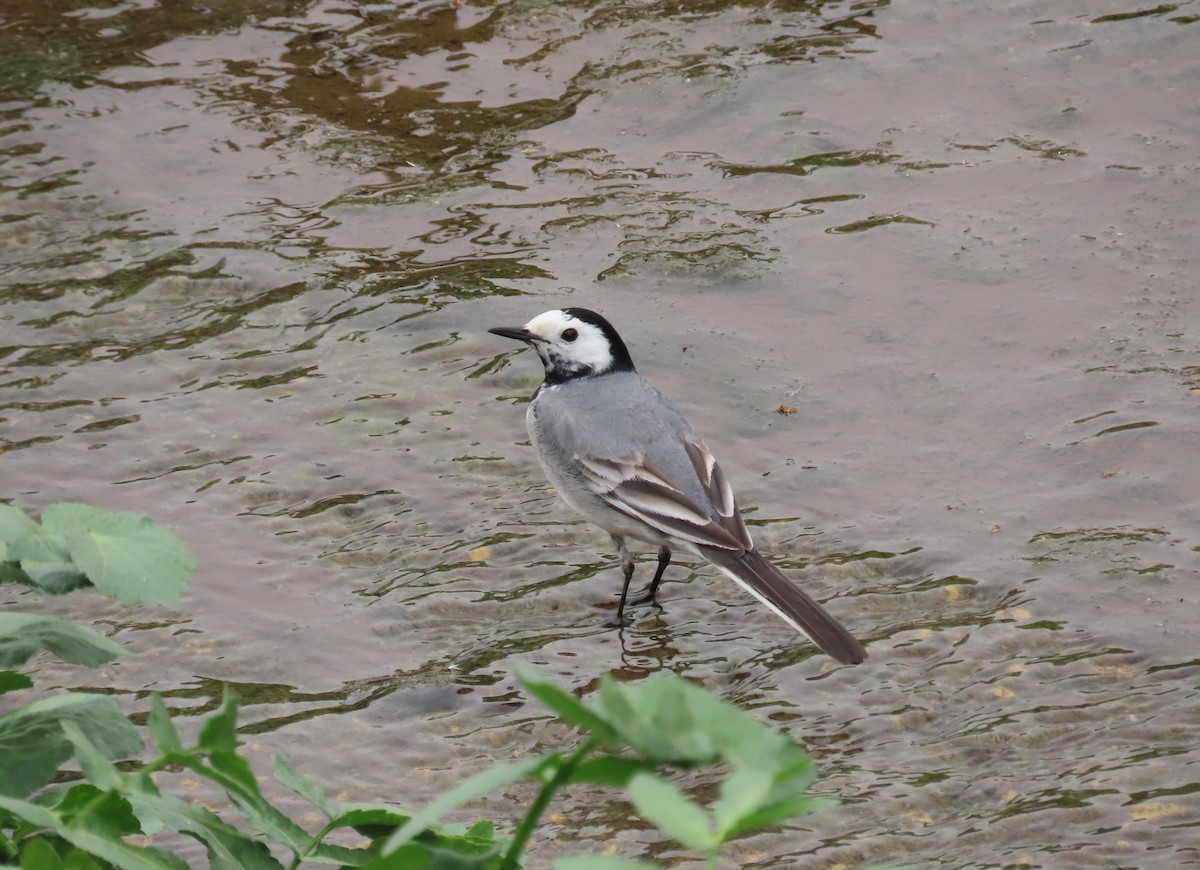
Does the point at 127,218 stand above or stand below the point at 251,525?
above

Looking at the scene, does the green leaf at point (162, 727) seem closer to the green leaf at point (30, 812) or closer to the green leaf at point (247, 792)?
the green leaf at point (247, 792)

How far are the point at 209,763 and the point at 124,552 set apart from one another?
35 centimetres

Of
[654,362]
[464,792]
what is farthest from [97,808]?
[654,362]

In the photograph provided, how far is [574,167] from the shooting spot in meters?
9.89

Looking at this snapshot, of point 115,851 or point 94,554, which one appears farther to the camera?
point 94,554

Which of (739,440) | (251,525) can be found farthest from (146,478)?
(739,440)

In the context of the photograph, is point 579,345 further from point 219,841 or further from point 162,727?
point 162,727

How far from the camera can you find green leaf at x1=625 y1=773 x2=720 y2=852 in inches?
56.7

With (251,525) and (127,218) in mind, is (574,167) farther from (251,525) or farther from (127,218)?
(251,525)

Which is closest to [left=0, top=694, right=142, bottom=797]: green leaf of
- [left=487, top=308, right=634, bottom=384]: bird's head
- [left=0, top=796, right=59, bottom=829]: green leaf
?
[left=0, top=796, right=59, bottom=829]: green leaf

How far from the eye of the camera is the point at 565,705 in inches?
60.0

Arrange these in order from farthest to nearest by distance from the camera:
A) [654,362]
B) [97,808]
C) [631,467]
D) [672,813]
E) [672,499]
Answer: [654,362], [631,467], [672,499], [97,808], [672,813]

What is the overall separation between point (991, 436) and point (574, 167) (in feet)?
12.1

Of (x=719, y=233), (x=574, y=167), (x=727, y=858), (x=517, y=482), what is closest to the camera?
(x=727, y=858)
